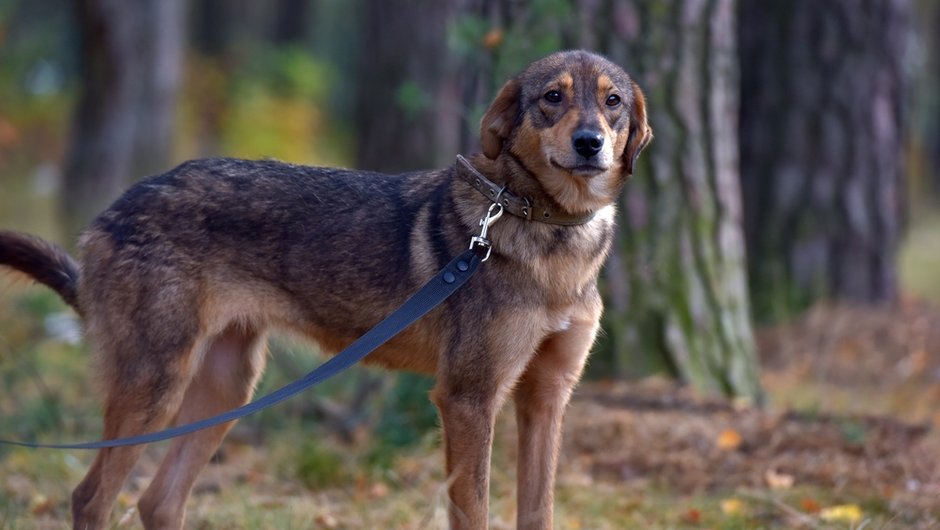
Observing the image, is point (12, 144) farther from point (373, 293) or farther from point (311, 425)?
point (373, 293)

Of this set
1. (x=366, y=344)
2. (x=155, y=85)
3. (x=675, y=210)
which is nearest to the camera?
(x=366, y=344)

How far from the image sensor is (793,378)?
9023 millimetres

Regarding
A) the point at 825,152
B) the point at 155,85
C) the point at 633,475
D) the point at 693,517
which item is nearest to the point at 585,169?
the point at 693,517

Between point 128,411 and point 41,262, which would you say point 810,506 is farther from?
point 41,262

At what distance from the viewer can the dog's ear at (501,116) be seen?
478 cm

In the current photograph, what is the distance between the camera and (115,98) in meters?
13.1

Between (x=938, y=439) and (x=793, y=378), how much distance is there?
2212 millimetres

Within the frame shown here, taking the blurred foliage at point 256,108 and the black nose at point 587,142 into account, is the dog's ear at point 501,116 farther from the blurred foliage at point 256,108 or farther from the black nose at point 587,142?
the blurred foliage at point 256,108

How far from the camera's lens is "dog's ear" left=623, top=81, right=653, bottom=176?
4863 millimetres

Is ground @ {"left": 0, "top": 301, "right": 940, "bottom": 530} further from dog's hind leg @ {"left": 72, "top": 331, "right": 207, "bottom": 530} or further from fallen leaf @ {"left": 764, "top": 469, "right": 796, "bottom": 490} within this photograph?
dog's hind leg @ {"left": 72, "top": 331, "right": 207, "bottom": 530}

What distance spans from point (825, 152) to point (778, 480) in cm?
472

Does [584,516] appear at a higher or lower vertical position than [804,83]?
lower

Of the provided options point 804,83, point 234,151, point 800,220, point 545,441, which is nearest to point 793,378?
point 800,220

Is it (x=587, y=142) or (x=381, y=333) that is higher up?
(x=587, y=142)
